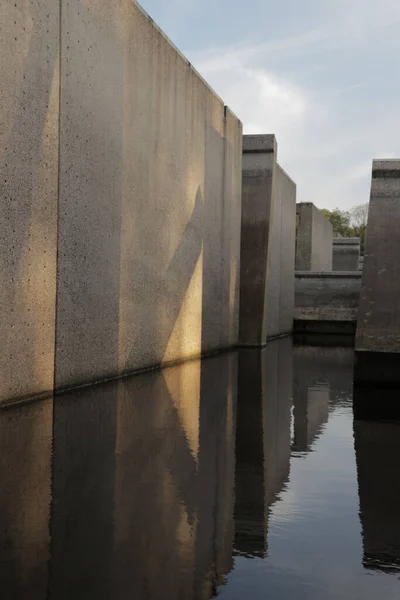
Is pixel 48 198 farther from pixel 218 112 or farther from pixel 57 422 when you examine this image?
pixel 218 112

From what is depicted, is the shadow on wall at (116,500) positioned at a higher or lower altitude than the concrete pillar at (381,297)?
lower

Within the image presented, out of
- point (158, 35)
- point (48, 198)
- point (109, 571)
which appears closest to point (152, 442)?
point (109, 571)

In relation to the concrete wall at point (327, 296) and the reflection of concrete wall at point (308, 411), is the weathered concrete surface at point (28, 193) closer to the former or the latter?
the reflection of concrete wall at point (308, 411)

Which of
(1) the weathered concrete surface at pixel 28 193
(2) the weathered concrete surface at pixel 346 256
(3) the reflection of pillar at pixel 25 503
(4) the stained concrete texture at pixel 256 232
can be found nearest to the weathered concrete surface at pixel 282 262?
(4) the stained concrete texture at pixel 256 232

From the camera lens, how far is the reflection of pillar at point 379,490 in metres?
3.15

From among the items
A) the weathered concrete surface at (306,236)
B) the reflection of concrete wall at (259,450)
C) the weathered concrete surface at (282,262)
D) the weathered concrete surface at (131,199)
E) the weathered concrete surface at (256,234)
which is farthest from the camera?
the weathered concrete surface at (306,236)

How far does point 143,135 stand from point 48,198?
9.55ft

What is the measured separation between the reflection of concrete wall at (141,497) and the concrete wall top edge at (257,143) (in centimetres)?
956

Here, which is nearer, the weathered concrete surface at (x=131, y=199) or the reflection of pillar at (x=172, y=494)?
the reflection of pillar at (x=172, y=494)

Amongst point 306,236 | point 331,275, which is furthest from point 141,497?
point 306,236

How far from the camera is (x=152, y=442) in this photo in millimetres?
5215

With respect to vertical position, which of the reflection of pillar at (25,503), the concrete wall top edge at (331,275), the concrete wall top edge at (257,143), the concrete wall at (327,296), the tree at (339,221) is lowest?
the reflection of pillar at (25,503)

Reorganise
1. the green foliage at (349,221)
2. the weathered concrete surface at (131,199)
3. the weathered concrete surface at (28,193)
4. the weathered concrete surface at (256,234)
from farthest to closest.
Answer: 1. the green foliage at (349,221)
2. the weathered concrete surface at (256,234)
3. the weathered concrete surface at (131,199)
4. the weathered concrete surface at (28,193)

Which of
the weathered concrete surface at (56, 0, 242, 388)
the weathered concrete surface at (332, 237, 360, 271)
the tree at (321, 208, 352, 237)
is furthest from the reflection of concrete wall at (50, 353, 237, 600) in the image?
the tree at (321, 208, 352, 237)
